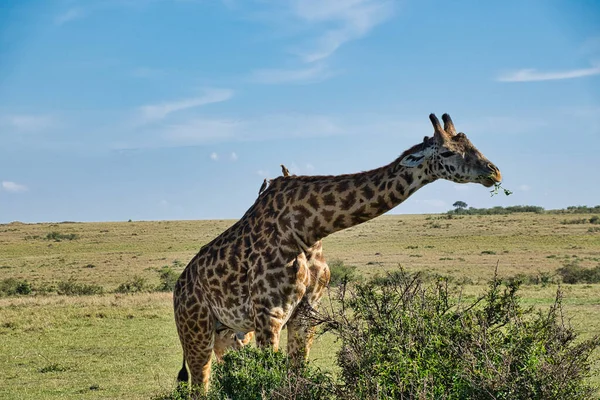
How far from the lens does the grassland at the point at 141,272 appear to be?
563 inches

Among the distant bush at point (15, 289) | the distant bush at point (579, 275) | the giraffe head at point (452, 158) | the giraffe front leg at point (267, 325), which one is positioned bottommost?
the distant bush at point (579, 275)

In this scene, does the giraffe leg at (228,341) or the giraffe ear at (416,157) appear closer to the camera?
the giraffe ear at (416,157)

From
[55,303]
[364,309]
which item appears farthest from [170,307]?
[364,309]

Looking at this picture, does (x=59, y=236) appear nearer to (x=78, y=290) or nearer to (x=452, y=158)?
(x=78, y=290)

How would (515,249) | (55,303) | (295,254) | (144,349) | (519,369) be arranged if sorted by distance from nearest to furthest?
(519,369) < (295,254) < (144,349) < (55,303) < (515,249)

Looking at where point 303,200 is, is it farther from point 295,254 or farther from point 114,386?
point 114,386

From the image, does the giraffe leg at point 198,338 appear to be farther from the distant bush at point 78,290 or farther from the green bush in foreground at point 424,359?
the distant bush at point 78,290

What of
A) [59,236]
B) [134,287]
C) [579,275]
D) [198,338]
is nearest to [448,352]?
[198,338]

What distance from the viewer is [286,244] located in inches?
261

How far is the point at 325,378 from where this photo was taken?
5.02 m

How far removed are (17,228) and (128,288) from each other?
59.2m

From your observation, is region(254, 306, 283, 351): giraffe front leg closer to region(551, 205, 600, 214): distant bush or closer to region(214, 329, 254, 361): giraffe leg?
region(214, 329, 254, 361): giraffe leg

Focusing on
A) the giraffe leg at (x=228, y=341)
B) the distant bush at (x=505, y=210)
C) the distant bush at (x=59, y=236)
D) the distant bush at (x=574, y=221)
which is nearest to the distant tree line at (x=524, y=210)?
the distant bush at (x=505, y=210)

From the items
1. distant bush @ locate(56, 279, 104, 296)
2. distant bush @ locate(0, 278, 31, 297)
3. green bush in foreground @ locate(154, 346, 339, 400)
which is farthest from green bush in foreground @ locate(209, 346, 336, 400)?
distant bush @ locate(0, 278, 31, 297)
